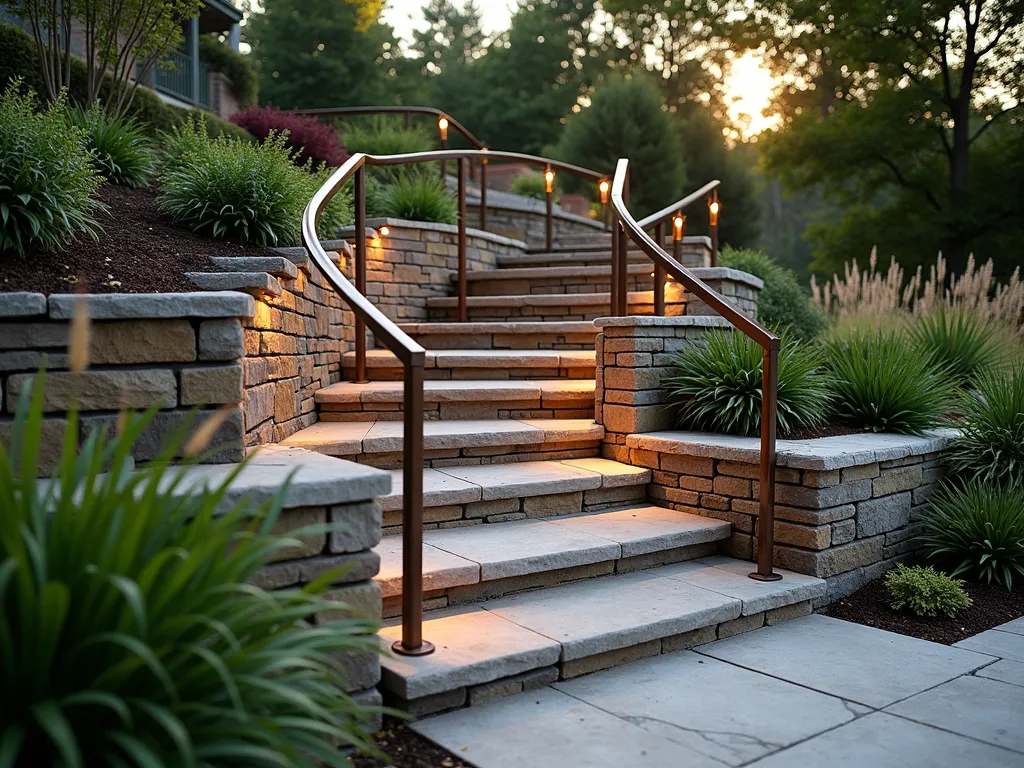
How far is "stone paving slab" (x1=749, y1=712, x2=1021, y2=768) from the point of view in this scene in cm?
241

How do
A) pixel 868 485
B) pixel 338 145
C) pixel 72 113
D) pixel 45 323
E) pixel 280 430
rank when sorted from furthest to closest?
pixel 338 145 → pixel 72 113 → pixel 868 485 → pixel 280 430 → pixel 45 323

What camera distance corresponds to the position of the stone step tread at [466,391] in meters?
4.54

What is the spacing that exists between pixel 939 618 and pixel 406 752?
8.44 ft

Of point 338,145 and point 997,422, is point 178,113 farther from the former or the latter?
point 997,422

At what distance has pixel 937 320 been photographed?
638cm

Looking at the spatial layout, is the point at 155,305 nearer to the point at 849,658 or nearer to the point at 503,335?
the point at 849,658

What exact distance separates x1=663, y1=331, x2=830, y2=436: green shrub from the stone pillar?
0.30 feet

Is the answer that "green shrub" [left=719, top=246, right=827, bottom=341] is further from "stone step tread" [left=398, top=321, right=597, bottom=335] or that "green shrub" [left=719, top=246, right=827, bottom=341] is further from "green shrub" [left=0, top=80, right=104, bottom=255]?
"green shrub" [left=0, top=80, right=104, bottom=255]

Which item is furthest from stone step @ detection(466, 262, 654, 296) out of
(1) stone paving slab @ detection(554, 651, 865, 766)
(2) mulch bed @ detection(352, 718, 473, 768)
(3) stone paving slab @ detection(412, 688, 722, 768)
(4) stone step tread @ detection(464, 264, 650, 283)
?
(2) mulch bed @ detection(352, 718, 473, 768)

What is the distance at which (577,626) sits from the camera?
9.99ft

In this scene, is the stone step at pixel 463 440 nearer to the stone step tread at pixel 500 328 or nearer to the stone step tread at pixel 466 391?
the stone step tread at pixel 466 391

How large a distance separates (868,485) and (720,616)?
121cm

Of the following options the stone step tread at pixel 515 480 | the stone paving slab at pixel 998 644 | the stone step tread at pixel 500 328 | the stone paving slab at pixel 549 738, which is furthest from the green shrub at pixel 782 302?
the stone paving slab at pixel 549 738

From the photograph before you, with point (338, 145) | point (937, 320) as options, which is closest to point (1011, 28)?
point (937, 320)
